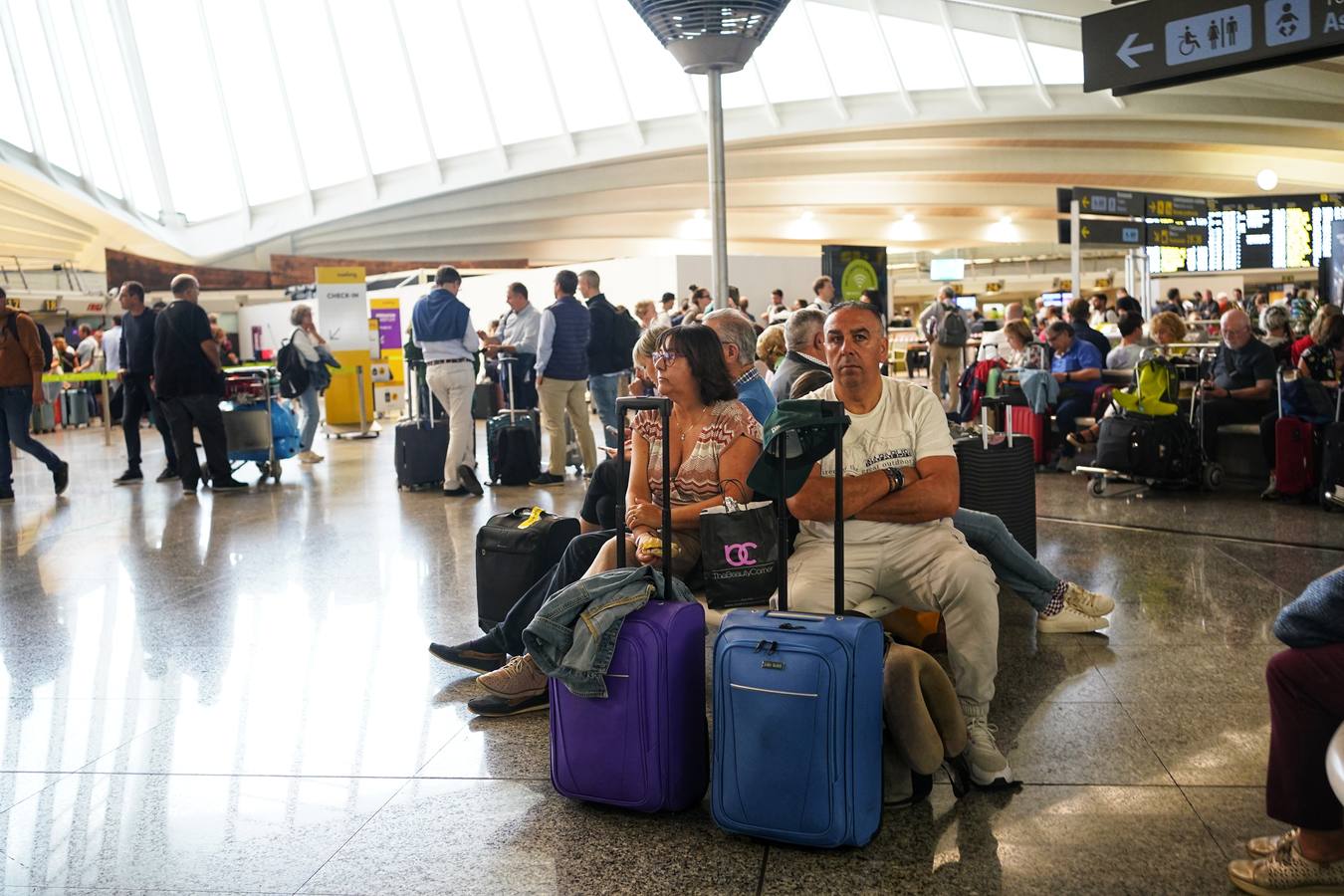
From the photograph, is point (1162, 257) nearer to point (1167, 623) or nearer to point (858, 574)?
point (1167, 623)

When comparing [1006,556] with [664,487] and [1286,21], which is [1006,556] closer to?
[664,487]

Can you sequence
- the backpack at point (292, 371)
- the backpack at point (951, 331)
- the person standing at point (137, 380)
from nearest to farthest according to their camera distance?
the person standing at point (137, 380), the backpack at point (292, 371), the backpack at point (951, 331)

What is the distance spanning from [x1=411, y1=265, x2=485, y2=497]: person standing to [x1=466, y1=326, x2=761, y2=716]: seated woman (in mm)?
5636

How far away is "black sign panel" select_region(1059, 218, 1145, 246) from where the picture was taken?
→ 59.2 feet

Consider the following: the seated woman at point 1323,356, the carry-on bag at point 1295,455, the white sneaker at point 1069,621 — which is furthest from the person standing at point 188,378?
the seated woman at point 1323,356

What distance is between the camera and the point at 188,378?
10.0 meters

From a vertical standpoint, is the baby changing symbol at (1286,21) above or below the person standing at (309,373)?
above

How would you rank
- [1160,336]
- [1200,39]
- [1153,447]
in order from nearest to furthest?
[1200,39], [1153,447], [1160,336]

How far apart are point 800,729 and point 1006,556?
2.05 metres

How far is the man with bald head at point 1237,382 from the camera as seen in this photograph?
880cm

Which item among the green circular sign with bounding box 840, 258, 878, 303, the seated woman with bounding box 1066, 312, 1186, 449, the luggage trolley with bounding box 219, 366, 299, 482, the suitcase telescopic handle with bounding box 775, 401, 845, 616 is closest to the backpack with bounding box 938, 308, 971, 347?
the green circular sign with bounding box 840, 258, 878, 303

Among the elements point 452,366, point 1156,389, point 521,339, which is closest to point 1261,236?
point 1156,389

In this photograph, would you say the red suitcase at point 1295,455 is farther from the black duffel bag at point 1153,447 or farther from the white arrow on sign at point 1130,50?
the white arrow on sign at point 1130,50

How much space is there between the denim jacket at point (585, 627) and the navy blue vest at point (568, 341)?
6.86 meters
